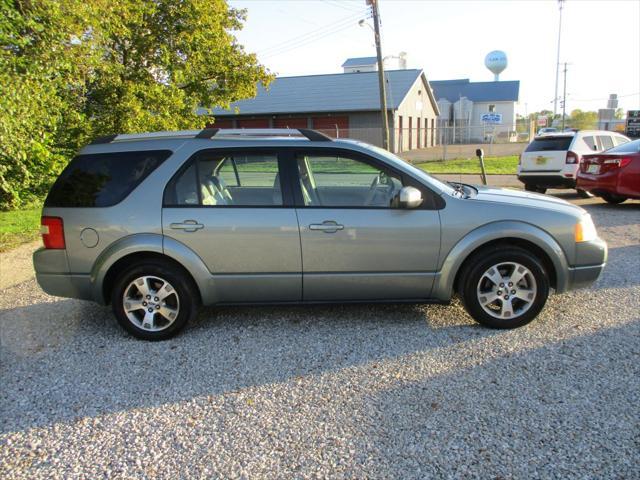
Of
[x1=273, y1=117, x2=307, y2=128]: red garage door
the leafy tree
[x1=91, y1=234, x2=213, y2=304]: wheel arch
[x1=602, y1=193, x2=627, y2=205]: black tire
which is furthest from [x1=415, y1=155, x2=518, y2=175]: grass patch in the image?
[x1=91, y1=234, x2=213, y2=304]: wheel arch

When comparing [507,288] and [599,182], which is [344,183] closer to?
[507,288]

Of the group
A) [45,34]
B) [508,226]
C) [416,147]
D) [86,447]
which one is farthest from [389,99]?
[86,447]

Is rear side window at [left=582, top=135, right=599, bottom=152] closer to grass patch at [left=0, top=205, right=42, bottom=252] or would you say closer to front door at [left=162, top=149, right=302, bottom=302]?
front door at [left=162, top=149, right=302, bottom=302]

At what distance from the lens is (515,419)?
3123 millimetres

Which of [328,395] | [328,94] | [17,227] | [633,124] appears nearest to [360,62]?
[328,94]

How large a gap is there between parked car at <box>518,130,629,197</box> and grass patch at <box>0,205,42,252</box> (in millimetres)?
10978

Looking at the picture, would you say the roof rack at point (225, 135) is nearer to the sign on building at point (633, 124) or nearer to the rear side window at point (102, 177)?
the rear side window at point (102, 177)

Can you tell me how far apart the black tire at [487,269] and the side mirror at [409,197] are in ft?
2.30

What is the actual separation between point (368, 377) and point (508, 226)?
1771 millimetres

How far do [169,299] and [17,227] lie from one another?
6.59m

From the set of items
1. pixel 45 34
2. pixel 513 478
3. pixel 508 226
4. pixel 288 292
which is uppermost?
pixel 45 34

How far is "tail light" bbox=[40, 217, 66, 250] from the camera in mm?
4367

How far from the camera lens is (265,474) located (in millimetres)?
2701

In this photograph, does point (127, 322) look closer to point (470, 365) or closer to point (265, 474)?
point (265, 474)
